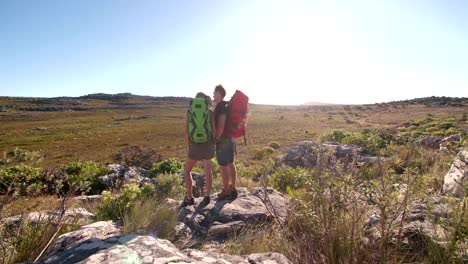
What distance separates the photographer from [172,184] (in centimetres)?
721

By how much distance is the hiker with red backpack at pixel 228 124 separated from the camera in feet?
18.3

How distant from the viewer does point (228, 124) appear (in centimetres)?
569

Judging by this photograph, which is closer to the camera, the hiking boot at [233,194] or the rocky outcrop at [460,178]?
the rocky outcrop at [460,178]

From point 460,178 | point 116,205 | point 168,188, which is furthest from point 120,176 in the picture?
point 460,178

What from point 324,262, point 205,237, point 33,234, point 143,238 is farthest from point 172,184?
point 324,262

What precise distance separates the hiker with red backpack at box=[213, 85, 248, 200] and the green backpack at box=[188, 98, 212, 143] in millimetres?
203

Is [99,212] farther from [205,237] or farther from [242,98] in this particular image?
[242,98]

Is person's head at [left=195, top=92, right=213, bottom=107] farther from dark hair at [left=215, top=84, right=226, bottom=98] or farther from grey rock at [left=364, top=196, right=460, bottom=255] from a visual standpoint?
grey rock at [left=364, top=196, right=460, bottom=255]

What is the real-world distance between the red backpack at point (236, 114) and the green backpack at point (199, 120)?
423mm

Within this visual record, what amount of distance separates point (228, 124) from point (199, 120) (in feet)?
1.96

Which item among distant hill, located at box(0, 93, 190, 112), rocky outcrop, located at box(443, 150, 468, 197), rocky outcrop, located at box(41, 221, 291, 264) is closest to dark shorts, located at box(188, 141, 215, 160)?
rocky outcrop, located at box(41, 221, 291, 264)

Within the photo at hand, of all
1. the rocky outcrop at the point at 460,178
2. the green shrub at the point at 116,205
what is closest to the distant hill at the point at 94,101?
the green shrub at the point at 116,205

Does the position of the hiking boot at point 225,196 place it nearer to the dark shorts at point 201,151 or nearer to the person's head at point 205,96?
the dark shorts at point 201,151

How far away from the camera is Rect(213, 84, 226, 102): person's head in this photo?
5.58 metres
